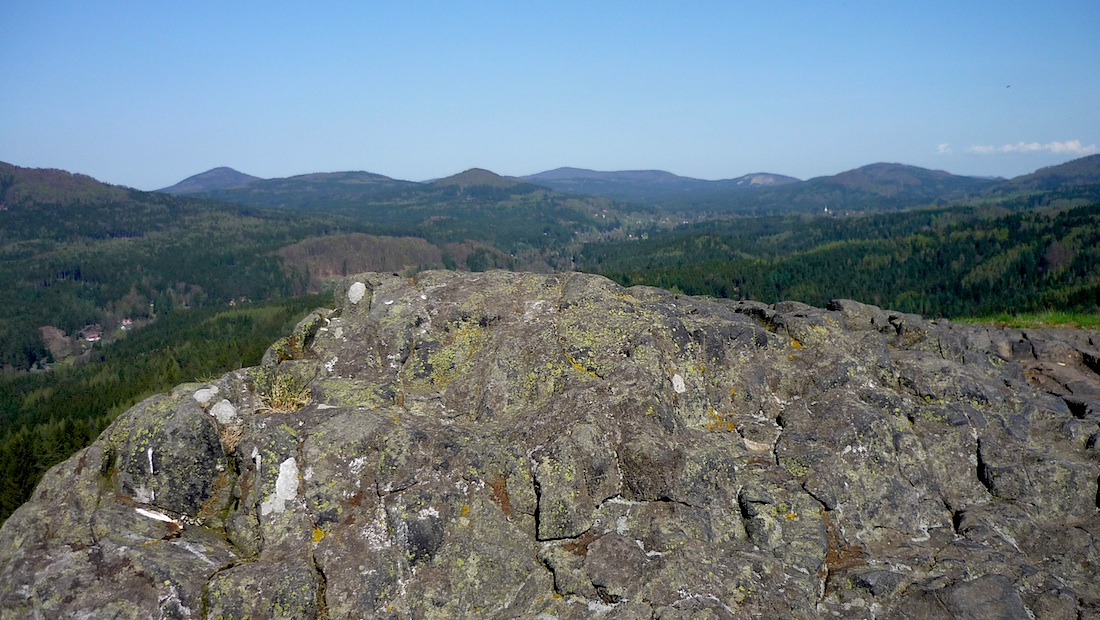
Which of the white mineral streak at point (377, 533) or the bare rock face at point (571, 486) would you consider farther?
the white mineral streak at point (377, 533)

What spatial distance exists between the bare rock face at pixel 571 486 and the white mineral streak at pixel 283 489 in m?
0.05

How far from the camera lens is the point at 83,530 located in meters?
14.4

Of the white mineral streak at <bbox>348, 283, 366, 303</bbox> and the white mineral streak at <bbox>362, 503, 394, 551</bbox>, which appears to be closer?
the white mineral streak at <bbox>362, 503, 394, 551</bbox>

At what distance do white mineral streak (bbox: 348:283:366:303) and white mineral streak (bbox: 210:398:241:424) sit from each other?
24.5 ft

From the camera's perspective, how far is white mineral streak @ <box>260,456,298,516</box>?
15109 mm

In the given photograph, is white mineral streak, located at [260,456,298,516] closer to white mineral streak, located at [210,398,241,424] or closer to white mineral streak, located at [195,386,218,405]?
white mineral streak, located at [210,398,241,424]

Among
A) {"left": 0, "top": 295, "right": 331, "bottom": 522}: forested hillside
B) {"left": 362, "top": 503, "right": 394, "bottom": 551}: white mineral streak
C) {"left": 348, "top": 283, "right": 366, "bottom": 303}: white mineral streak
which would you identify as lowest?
{"left": 0, "top": 295, "right": 331, "bottom": 522}: forested hillside

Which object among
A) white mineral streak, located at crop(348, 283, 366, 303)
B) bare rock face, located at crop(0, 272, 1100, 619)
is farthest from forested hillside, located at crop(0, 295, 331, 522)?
bare rock face, located at crop(0, 272, 1100, 619)

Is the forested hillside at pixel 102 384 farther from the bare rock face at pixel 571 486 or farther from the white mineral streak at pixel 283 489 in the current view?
the white mineral streak at pixel 283 489

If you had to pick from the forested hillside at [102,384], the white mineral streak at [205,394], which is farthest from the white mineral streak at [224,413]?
the forested hillside at [102,384]

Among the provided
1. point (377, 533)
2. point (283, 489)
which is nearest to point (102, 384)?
point (283, 489)

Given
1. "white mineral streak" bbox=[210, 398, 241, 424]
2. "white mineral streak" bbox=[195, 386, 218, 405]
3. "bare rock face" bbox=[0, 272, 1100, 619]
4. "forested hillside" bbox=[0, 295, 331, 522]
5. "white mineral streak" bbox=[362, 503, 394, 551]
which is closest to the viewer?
"bare rock face" bbox=[0, 272, 1100, 619]

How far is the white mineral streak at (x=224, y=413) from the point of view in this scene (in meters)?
17.3

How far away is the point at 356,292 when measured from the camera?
80.0 feet
